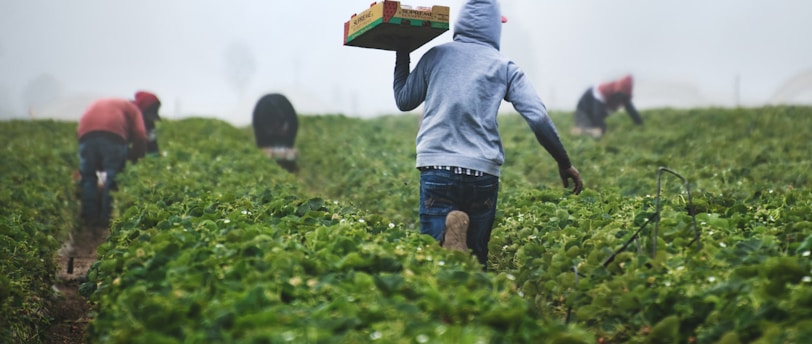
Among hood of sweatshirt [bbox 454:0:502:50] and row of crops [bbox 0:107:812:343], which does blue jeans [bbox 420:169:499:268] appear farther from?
hood of sweatshirt [bbox 454:0:502:50]

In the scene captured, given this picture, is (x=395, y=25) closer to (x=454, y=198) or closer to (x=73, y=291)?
(x=454, y=198)

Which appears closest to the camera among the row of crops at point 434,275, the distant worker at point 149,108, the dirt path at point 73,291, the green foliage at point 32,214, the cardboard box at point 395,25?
the row of crops at point 434,275

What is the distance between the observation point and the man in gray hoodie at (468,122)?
4578 millimetres

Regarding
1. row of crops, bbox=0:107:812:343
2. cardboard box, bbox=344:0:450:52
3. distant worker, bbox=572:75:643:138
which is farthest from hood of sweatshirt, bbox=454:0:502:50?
distant worker, bbox=572:75:643:138

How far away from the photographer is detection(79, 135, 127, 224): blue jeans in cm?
1064

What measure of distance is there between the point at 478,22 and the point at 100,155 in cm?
755

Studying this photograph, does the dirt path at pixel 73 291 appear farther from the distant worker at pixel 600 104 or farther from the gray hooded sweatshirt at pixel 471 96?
the distant worker at pixel 600 104

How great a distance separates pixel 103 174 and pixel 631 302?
8969 millimetres

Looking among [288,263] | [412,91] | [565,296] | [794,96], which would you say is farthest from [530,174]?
[794,96]

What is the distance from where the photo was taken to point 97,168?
10859 millimetres

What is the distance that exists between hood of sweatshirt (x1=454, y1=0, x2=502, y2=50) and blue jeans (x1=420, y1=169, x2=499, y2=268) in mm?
867

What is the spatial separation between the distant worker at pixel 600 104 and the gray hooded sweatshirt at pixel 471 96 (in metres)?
13.0

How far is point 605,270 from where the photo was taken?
3896 mm

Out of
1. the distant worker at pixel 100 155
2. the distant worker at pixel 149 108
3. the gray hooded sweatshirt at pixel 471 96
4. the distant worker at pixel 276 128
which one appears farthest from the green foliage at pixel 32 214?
the distant worker at pixel 276 128
